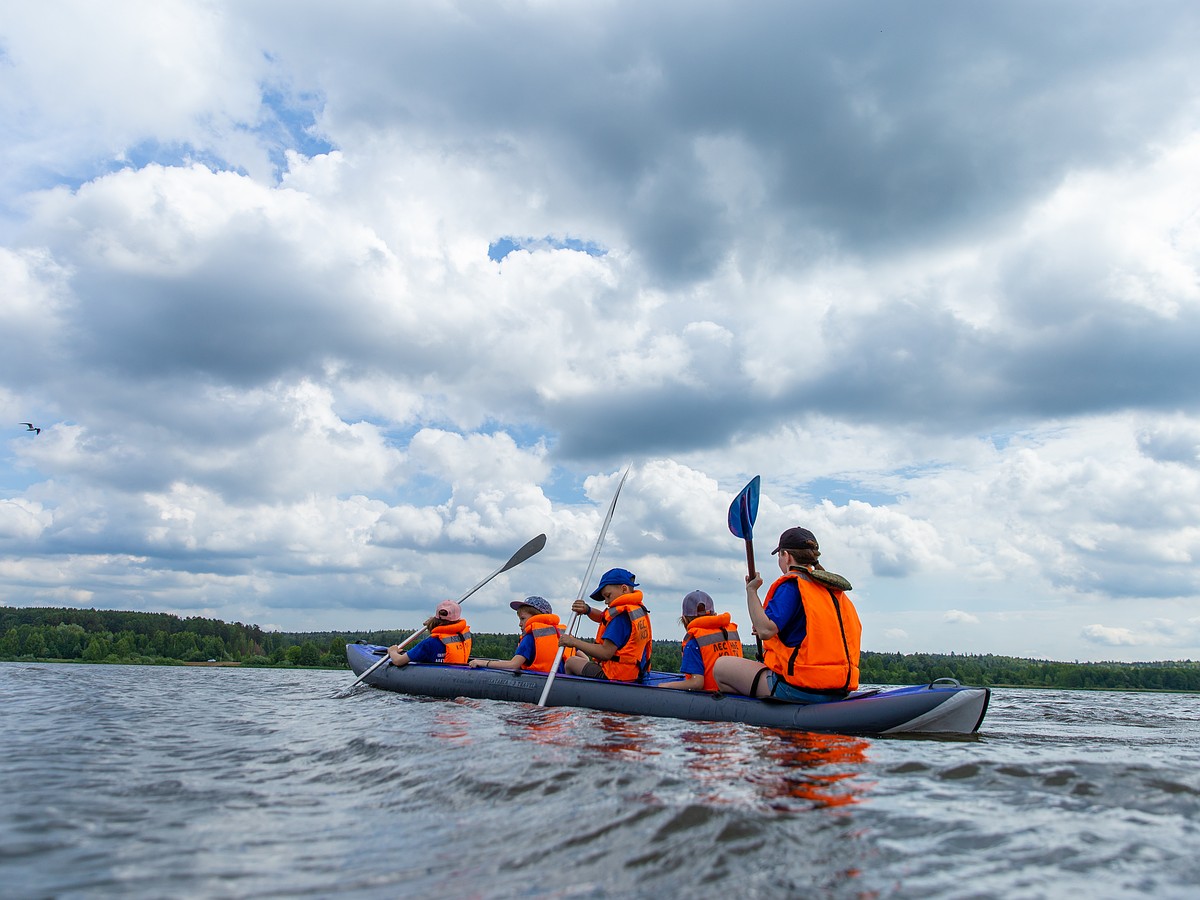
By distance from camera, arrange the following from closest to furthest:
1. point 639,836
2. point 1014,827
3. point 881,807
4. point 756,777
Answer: point 639,836
point 1014,827
point 881,807
point 756,777

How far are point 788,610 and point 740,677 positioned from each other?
1497 mm

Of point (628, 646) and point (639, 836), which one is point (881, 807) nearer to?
point (639, 836)

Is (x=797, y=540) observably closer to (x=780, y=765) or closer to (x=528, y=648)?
(x=780, y=765)

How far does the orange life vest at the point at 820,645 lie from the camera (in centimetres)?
768

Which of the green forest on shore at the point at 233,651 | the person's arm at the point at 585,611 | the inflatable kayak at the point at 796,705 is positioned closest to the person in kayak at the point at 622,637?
the inflatable kayak at the point at 796,705

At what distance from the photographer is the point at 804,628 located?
7781mm

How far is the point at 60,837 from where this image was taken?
3910 mm

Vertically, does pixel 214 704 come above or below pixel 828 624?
below

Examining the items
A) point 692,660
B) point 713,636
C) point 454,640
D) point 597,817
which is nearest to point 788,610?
point 713,636

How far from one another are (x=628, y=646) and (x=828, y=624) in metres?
3.65

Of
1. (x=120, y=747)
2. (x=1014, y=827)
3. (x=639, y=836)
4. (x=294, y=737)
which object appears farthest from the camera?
(x=294, y=737)

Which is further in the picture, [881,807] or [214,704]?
[214,704]

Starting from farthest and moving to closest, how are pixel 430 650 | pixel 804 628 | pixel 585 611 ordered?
pixel 430 650, pixel 585 611, pixel 804 628

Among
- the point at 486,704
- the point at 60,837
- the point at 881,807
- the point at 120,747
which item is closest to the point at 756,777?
the point at 881,807
